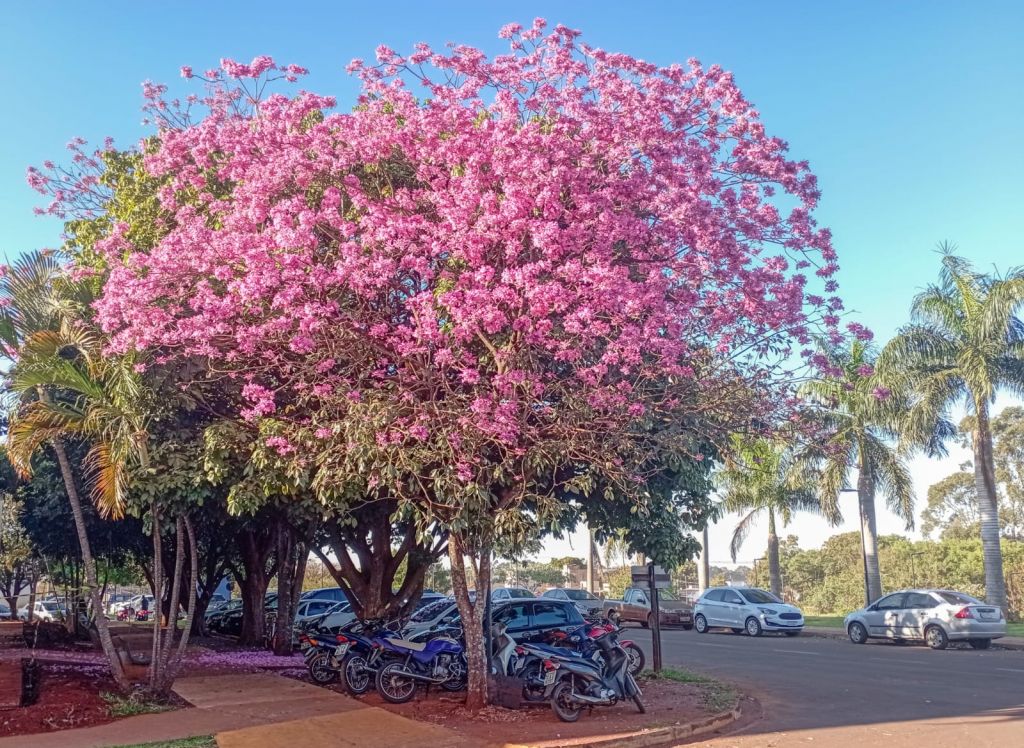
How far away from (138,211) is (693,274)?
7.40 m

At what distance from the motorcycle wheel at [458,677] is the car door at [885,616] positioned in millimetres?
15250

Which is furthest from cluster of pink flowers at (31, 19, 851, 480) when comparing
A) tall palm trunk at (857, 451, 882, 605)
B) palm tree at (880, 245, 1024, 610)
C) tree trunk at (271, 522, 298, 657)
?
tall palm trunk at (857, 451, 882, 605)

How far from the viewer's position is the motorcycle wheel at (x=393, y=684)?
12.0 m

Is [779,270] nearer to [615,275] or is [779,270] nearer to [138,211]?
[615,275]

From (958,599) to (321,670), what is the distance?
16034 mm

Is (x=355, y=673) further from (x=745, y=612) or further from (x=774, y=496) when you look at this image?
(x=774, y=496)

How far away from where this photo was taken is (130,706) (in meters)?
11.3

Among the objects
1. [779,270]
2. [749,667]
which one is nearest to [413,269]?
[779,270]

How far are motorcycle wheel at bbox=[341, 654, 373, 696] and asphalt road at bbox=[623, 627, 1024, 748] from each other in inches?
210

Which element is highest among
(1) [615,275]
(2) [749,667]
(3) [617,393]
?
(1) [615,275]

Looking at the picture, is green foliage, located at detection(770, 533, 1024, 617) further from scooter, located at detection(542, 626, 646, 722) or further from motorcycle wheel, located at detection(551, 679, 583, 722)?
motorcycle wheel, located at detection(551, 679, 583, 722)

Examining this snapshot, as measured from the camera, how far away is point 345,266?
9.99 meters

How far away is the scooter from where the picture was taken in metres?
10.6

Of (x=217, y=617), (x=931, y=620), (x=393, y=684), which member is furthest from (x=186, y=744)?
(x=217, y=617)
